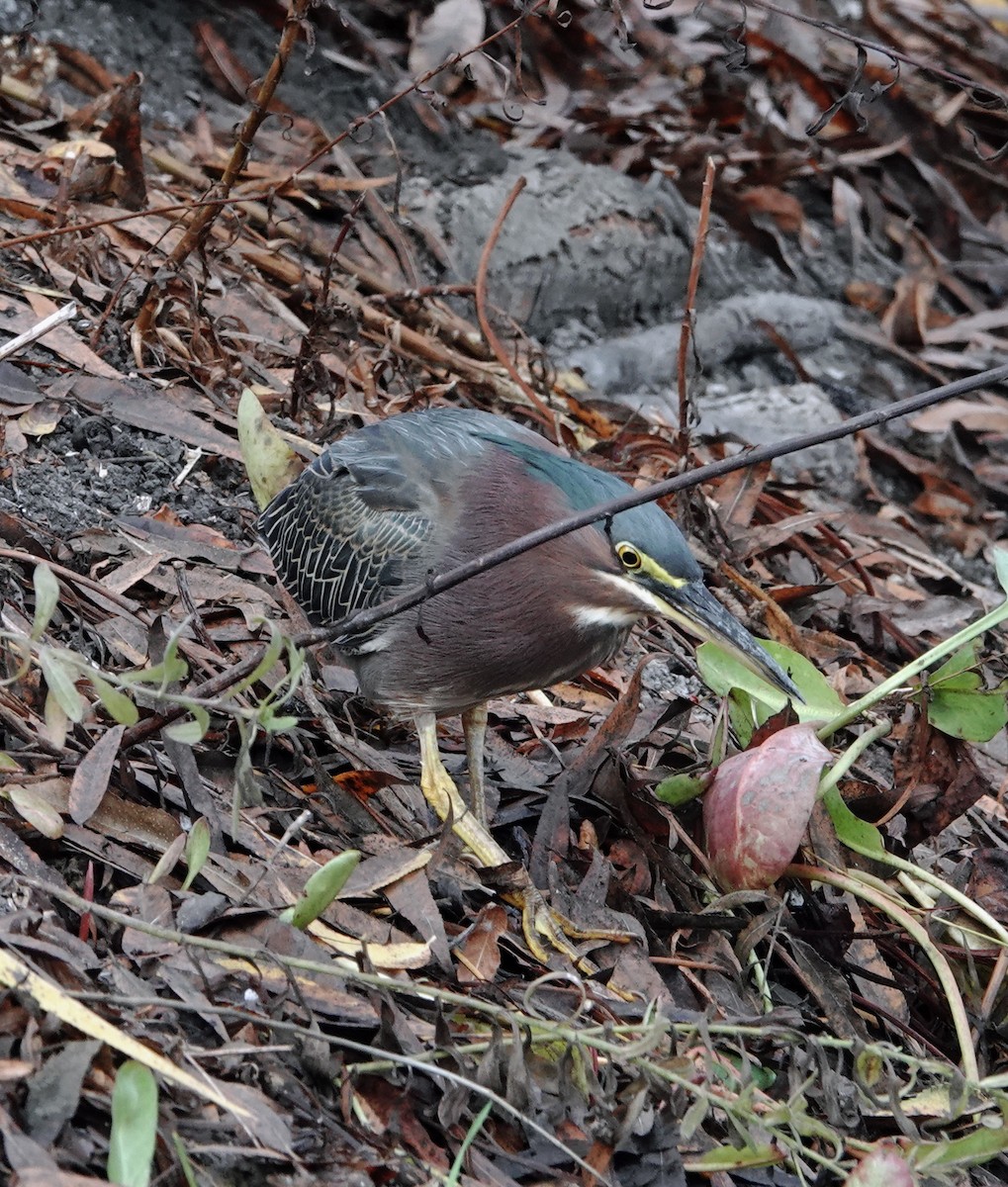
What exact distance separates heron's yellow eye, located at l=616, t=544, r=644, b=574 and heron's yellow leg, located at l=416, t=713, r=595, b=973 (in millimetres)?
692

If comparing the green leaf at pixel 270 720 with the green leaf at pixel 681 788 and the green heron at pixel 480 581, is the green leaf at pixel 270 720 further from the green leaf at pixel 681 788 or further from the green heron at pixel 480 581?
the green leaf at pixel 681 788

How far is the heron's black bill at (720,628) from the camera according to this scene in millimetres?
3418

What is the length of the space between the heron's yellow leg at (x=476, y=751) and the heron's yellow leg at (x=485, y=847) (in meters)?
0.05

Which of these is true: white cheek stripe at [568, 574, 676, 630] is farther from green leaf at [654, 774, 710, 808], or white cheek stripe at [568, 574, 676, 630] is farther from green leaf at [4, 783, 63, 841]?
green leaf at [4, 783, 63, 841]

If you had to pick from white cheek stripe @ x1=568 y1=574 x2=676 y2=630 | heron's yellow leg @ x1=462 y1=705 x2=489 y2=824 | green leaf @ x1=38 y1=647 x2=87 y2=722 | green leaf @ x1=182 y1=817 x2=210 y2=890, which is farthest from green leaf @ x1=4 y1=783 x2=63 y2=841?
white cheek stripe @ x1=568 y1=574 x2=676 y2=630

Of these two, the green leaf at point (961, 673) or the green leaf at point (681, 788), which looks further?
the green leaf at point (681, 788)

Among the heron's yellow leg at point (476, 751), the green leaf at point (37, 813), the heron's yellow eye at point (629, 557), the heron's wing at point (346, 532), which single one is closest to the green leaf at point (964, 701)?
the heron's yellow eye at point (629, 557)

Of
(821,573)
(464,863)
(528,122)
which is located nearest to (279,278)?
(528,122)

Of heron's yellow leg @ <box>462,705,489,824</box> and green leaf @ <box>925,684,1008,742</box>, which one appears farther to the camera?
heron's yellow leg @ <box>462,705,489,824</box>

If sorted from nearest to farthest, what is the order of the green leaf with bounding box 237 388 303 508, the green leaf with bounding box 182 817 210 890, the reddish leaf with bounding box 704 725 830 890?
the green leaf with bounding box 182 817 210 890 → the reddish leaf with bounding box 704 725 830 890 → the green leaf with bounding box 237 388 303 508

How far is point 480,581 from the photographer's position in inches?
145

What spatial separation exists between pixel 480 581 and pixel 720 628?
0.62 meters

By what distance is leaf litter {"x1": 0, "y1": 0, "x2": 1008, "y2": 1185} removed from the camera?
8.38 feet

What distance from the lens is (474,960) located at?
10.4ft
